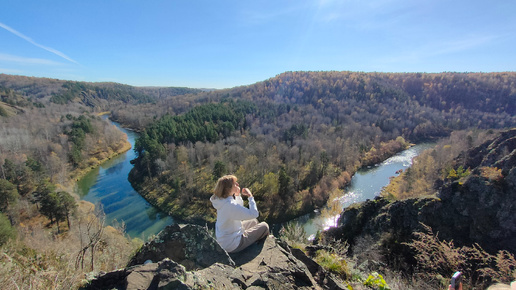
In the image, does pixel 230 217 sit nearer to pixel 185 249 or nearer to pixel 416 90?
pixel 185 249

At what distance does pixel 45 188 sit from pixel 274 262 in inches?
1051

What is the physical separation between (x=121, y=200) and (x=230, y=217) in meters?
33.4

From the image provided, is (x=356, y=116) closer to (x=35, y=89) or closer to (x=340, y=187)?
(x=340, y=187)

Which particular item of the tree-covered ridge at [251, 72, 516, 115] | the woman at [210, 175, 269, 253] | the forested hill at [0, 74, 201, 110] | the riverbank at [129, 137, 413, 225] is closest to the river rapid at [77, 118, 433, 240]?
the riverbank at [129, 137, 413, 225]

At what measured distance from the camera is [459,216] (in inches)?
412

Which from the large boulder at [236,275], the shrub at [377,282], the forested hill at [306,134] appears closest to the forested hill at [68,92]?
the forested hill at [306,134]

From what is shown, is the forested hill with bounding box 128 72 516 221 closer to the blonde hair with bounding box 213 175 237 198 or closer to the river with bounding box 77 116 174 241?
the river with bounding box 77 116 174 241

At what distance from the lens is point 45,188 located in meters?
21.2

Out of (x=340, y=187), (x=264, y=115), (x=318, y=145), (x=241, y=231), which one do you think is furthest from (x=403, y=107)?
(x=241, y=231)

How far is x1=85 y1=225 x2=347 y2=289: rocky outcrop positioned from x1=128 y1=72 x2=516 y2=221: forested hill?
23.0 meters

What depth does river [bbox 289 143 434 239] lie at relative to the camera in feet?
79.9

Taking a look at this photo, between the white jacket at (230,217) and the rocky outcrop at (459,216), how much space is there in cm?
853

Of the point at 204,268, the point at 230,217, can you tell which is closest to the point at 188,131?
the point at 230,217

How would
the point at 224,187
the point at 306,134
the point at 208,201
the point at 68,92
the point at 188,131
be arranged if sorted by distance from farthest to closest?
the point at 68,92 < the point at 306,134 < the point at 188,131 < the point at 208,201 < the point at 224,187
